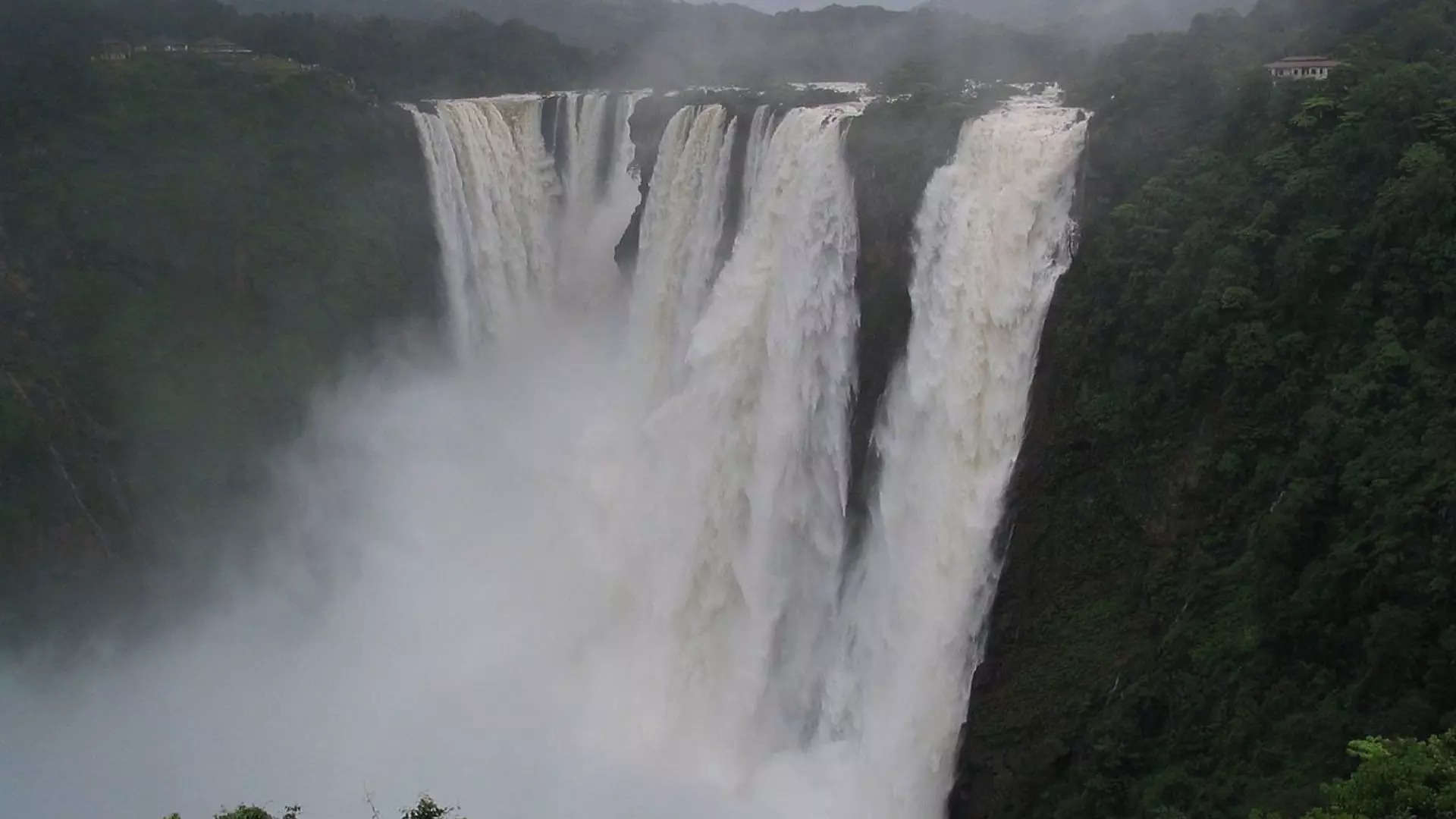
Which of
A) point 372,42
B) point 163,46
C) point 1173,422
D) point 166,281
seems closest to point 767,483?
point 1173,422

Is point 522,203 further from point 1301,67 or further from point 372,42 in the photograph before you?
point 1301,67

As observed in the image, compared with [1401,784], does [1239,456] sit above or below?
above

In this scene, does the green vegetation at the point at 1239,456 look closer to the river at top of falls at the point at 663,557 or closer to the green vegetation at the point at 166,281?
the river at top of falls at the point at 663,557

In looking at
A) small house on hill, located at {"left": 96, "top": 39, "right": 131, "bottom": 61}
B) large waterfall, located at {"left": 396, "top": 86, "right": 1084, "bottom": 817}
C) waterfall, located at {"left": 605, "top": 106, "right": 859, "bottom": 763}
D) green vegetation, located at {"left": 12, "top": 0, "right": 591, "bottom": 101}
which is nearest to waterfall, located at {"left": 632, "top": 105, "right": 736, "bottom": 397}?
large waterfall, located at {"left": 396, "top": 86, "right": 1084, "bottom": 817}

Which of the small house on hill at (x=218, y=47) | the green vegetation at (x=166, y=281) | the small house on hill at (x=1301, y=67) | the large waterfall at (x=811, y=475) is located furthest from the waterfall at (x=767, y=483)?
the small house on hill at (x=218, y=47)

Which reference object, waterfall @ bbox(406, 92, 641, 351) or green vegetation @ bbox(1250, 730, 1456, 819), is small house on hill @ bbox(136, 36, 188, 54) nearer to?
waterfall @ bbox(406, 92, 641, 351)

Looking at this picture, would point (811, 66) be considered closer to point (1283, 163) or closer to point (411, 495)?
point (411, 495)
